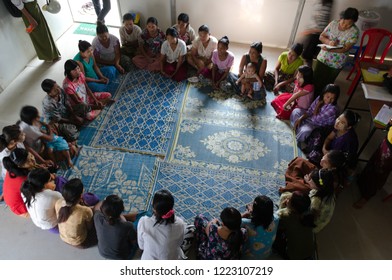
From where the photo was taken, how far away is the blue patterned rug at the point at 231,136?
3.28 m

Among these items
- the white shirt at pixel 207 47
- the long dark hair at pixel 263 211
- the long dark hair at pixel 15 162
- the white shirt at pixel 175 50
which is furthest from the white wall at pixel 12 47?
the long dark hair at pixel 263 211

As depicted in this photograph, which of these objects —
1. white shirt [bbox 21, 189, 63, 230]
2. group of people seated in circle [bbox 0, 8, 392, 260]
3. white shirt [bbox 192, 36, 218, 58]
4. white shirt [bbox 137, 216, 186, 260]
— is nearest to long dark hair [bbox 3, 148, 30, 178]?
group of people seated in circle [bbox 0, 8, 392, 260]

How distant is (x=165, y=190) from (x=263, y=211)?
73 centimetres

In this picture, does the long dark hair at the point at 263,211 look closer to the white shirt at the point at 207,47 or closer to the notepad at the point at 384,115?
the notepad at the point at 384,115

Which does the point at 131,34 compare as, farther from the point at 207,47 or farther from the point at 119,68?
the point at 207,47

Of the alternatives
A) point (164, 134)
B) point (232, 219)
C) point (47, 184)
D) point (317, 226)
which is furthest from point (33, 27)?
point (317, 226)

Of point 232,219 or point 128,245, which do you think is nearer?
point 232,219

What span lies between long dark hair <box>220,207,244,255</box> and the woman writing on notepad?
2.50 m

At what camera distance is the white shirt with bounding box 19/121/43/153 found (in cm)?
286

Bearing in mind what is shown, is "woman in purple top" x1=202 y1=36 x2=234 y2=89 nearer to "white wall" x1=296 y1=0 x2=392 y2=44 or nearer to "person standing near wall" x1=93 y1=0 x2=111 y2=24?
"white wall" x1=296 y1=0 x2=392 y2=44

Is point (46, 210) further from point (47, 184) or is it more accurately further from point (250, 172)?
point (250, 172)

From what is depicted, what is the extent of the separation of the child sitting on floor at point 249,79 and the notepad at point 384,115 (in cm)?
145

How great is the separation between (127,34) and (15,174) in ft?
8.99

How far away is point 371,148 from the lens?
3494mm
